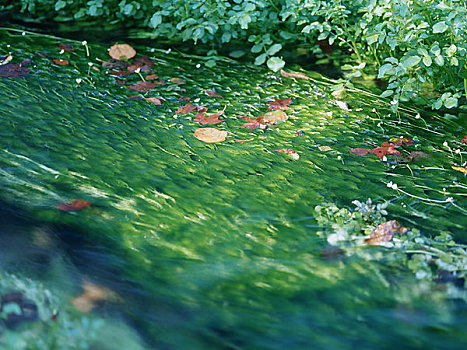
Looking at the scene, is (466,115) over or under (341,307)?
over

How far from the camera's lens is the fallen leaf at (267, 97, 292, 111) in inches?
132

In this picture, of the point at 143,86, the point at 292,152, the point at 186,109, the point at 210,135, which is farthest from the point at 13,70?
the point at 292,152

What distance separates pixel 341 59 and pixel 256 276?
9.09 feet

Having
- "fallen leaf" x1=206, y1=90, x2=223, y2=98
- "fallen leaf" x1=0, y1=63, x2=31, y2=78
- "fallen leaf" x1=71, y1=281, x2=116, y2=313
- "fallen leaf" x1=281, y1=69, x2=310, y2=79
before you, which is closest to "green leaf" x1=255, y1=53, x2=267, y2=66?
"fallen leaf" x1=281, y1=69, x2=310, y2=79

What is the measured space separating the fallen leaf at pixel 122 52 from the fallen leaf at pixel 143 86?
54 cm

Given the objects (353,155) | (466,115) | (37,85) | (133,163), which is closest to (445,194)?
(353,155)

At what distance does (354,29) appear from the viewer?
3.75 m

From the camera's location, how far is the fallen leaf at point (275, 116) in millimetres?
3202

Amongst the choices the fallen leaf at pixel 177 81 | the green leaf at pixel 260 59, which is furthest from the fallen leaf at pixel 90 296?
the green leaf at pixel 260 59

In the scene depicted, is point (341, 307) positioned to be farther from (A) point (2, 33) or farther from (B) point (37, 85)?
(A) point (2, 33)

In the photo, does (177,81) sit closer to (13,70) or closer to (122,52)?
(122,52)

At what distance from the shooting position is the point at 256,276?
196 centimetres

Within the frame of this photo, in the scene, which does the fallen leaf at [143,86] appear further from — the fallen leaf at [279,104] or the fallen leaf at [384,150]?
the fallen leaf at [384,150]

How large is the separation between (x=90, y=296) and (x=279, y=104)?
2.04m
